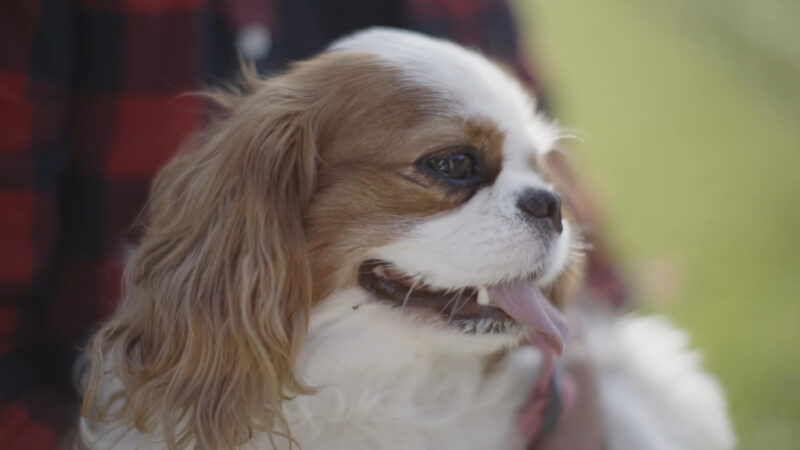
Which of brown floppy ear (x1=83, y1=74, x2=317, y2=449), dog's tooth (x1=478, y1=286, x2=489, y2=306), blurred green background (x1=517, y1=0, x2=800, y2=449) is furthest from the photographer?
blurred green background (x1=517, y1=0, x2=800, y2=449)

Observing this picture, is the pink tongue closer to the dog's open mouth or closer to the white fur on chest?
the dog's open mouth

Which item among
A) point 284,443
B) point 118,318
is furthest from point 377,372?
point 118,318

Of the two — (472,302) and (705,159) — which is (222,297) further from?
(705,159)

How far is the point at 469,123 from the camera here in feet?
5.70

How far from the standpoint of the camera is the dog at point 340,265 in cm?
167

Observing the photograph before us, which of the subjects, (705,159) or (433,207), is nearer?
(433,207)

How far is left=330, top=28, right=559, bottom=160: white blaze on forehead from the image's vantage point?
5.79 feet

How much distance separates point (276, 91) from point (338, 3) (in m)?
0.81

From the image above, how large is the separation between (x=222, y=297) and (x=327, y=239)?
226 mm

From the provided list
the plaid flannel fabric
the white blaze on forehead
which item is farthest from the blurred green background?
the plaid flannel fabric

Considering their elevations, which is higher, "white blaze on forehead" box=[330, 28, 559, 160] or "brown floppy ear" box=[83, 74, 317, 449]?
"white blaze on forehead" box=[330, 28, 559, 160]

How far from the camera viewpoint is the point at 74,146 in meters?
2.10

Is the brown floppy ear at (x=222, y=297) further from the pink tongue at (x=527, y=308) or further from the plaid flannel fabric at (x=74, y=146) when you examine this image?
the pink tongue at (x=527, y=308)

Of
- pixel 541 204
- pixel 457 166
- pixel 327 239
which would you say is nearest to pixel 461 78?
pixel 457 166
